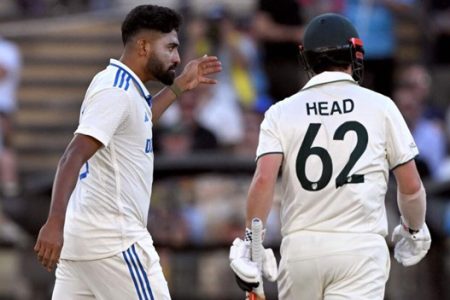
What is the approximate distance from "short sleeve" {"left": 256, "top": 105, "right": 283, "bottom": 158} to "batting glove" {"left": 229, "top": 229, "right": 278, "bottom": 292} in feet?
1.48

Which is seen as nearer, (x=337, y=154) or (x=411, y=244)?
(x=337, y=154)

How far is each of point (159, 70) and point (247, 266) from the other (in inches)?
49.8

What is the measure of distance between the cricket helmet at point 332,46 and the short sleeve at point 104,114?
1072 mm

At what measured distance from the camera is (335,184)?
7.65m

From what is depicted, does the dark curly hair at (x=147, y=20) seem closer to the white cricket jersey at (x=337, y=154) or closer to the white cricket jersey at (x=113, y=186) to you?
the white cricket jersey at (x=113, y=186)

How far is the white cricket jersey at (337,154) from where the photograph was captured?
7.65 meters

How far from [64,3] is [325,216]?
11.6 metres

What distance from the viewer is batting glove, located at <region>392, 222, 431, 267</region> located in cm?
805

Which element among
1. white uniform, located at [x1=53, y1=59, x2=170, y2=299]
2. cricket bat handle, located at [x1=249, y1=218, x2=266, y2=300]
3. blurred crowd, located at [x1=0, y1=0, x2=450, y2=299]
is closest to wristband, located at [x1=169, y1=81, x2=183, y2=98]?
white uniform, located at [x1=53, y1=59, x2=170, y2=299]

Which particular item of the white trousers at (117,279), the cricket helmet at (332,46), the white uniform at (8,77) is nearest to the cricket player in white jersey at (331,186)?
the cricket helmet at (332,46)

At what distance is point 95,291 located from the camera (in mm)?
7773

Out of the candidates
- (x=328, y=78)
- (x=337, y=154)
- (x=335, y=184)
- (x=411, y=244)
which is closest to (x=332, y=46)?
(x=328, y=78)

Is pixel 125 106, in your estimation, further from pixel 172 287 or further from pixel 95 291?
pixel 172 287

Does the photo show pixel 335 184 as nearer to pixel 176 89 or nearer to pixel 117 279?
pixel 117 279
